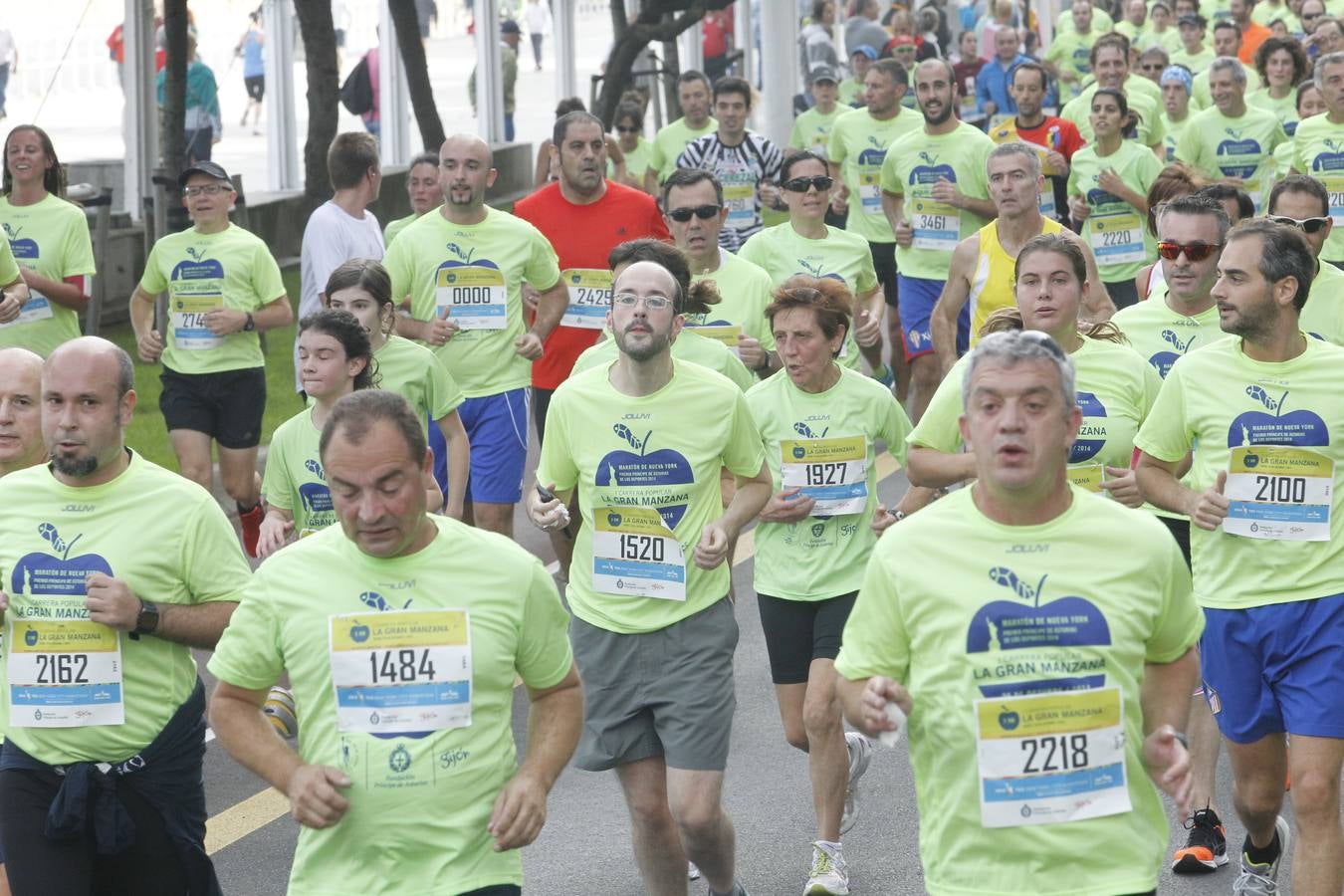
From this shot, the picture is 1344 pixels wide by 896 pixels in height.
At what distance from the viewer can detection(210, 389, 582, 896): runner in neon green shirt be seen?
14.4 feet

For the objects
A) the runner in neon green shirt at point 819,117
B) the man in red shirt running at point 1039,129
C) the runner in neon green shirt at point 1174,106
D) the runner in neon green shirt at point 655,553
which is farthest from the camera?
the runner in neon green shirt at point 819,117

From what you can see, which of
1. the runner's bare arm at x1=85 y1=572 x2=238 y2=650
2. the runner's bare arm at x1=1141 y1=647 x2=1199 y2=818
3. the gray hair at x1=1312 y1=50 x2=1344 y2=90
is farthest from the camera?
the gray hair at x1=1312 y1=50 x2=1344 y2=90

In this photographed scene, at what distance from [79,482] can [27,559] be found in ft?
0.71

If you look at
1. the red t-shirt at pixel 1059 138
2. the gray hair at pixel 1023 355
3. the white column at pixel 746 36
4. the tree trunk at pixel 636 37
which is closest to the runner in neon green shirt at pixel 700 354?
the gray hair at pixel 1023 355

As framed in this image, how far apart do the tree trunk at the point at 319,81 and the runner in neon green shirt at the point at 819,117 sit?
4038 mm

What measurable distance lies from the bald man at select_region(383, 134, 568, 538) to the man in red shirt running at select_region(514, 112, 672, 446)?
0.66 m

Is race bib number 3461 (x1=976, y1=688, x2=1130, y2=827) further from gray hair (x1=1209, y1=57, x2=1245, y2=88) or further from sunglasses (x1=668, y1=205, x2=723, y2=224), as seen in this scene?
gray hair (x1=1209, y1=57, x2=1245, y2=88)

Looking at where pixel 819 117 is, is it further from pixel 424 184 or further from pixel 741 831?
pixel 741 831

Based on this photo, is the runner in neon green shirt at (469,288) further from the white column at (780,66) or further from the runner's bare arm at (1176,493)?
the white column at (780,66)

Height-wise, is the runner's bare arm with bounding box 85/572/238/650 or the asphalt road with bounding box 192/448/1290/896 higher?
the runner's bare arm with bounding box 85/572/238/650

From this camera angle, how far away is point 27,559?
17.0 feet

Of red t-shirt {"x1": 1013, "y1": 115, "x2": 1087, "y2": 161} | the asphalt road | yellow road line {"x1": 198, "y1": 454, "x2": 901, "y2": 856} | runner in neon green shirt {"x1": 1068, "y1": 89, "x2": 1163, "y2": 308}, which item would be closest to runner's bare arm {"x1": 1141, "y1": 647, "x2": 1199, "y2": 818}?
the asphalt road

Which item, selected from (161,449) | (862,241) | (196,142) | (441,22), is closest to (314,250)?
(862,241)

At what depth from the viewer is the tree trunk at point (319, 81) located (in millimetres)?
16516
